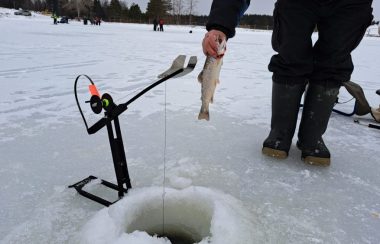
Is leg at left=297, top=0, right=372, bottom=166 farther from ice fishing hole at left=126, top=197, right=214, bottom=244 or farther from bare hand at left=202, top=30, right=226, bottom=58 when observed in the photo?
ice fishing hole at left=126, top=197, right=214, bottom=244

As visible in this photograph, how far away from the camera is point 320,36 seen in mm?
2234

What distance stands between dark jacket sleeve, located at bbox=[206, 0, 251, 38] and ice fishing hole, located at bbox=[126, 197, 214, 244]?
0.93 m

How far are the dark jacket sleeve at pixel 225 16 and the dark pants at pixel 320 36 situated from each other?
0.40 meters

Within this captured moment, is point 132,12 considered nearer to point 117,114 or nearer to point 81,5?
point 81,5

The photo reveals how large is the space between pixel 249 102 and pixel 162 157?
Result: 177cm

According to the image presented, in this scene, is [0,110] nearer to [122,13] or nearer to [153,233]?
[153,233]

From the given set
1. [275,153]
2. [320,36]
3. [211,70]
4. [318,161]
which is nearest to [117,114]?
[211,70]

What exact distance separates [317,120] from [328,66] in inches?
14.1

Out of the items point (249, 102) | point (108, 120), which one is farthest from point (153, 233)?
point (249, 102)

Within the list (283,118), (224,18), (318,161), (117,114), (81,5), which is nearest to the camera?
(117,114)

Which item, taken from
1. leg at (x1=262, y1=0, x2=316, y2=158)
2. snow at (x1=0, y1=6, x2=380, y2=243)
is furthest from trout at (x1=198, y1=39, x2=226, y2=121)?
leg at (x1=262, y1=0, x2=316, y2=158)

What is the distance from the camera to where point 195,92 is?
4.05 metres

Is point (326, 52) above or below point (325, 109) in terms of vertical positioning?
above

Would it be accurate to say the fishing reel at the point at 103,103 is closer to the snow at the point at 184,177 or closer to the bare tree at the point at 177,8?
the snow at the point at 184,177
